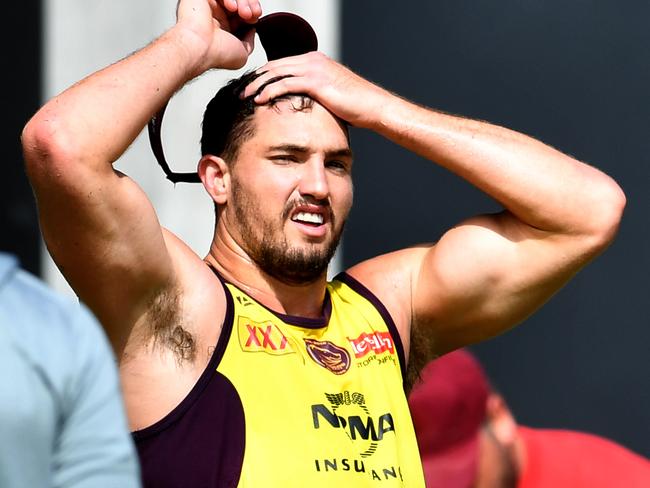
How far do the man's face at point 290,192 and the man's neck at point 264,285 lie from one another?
20 millimetres

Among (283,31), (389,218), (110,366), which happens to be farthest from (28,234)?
(110,366)

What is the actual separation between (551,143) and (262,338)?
169 cm

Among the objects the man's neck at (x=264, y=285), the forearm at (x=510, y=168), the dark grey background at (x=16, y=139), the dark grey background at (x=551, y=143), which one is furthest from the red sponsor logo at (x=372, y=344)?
the dark grey background at (x=16, y=139)

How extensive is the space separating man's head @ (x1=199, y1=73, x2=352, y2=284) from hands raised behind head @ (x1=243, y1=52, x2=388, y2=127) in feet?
0.07

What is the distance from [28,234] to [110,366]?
2.78 meters

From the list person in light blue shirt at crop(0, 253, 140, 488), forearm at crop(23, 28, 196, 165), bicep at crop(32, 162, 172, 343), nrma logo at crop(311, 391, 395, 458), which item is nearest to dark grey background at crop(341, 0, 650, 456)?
nrma logo at crop(311, 391, 395, 458)

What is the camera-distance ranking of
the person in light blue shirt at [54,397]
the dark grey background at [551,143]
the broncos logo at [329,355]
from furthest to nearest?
1. the dark grey background at [551,143]
2. the broncos logo at [329,355]
3. the person in light blue shirt at [54,397]

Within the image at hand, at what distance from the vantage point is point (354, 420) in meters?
2.73

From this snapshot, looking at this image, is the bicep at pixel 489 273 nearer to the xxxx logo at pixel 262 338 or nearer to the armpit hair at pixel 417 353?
the armpit hair at pixel 417 353

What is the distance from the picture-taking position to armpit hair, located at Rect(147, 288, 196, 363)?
8.53 feet

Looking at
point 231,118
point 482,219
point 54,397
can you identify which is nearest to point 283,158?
point 231,118

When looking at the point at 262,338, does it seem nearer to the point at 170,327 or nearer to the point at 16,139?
the point at 170,327

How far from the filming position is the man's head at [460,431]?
3.02 metres

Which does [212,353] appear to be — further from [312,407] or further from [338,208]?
[338,208]
